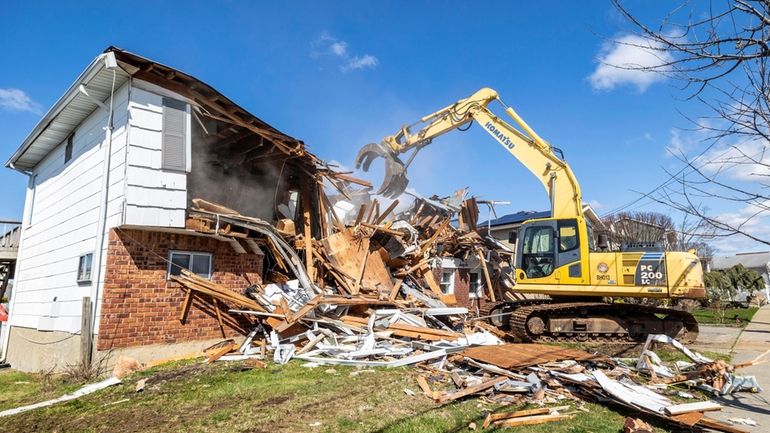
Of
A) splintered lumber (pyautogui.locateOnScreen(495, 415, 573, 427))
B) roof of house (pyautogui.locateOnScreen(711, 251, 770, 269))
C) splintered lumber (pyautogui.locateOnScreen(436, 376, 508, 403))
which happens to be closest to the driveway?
splintered lumber (pyautogui.locateOnScreen(495, 415, 573, 427))

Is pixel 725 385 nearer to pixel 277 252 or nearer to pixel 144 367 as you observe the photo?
pixel 277 252

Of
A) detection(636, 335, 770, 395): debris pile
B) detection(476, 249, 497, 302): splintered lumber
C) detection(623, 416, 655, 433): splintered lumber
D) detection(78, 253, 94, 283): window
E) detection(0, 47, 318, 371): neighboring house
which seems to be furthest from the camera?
detection(476, 249, 497, 302): splintered lumber

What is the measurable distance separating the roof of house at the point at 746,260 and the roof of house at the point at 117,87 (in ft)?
177

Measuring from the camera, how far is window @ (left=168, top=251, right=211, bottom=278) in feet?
29.0

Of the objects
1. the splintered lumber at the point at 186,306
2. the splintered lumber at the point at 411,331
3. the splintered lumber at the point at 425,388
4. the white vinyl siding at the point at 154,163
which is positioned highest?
the white vinyl siding at the point at 154,163

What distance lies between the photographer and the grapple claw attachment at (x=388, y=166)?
586 inches

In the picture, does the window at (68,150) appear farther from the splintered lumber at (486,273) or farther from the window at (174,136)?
the splintered lumber at (486,273)

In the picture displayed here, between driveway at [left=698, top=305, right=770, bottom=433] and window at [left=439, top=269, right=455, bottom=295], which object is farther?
window at [left=439, top=269, right=455, bottom=295]

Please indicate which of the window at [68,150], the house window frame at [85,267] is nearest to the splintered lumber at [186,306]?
the house window frame at [85,267]

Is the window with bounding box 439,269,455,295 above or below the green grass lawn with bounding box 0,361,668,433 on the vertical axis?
above

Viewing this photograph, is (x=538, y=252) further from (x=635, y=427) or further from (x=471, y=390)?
(x=635, y=427)

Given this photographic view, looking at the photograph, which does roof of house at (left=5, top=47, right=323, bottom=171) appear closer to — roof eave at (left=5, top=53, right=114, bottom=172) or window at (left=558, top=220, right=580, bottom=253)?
roof eave at (left=5, top=53, right=114, bottom=172)

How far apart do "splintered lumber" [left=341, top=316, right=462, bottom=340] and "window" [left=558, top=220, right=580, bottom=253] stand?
4.04m

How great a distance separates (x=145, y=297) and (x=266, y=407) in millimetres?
4400
